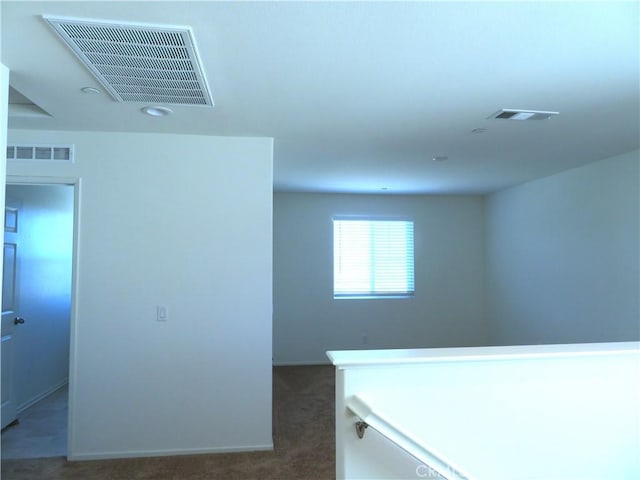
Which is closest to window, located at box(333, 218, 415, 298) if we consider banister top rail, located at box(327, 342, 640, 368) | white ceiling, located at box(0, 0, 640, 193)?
white ceiling, located at box(0, 0, 640, 193)

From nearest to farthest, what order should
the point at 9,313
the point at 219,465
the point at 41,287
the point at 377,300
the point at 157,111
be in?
the point at 157,111 → the point at 219,465 → the point at 9,313 → the point at 41,287 → the point at 377,300

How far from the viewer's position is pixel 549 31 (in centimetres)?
170

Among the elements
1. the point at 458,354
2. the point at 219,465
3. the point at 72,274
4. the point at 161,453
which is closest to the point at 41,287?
the point at 72,274

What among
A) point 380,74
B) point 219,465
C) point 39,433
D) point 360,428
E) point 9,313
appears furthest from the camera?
point 9,313

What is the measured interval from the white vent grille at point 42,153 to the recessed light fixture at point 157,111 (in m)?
0.89

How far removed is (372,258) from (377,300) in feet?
2.05

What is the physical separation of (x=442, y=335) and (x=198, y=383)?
4.11 metres

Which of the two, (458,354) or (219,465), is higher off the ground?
(458,354)

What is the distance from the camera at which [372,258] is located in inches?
239

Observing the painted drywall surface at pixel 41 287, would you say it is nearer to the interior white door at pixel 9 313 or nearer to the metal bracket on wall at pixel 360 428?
the interior white door at pixel 9 313

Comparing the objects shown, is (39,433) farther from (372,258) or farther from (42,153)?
(372,258)

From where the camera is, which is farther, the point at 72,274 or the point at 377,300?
the point at 377,300

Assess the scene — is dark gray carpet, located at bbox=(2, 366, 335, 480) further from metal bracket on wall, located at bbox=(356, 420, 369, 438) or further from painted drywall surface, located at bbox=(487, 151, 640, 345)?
painted drywall surface, located at bbox=(487, 151, 640, 345)

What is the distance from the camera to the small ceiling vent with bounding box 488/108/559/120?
2.61 m
